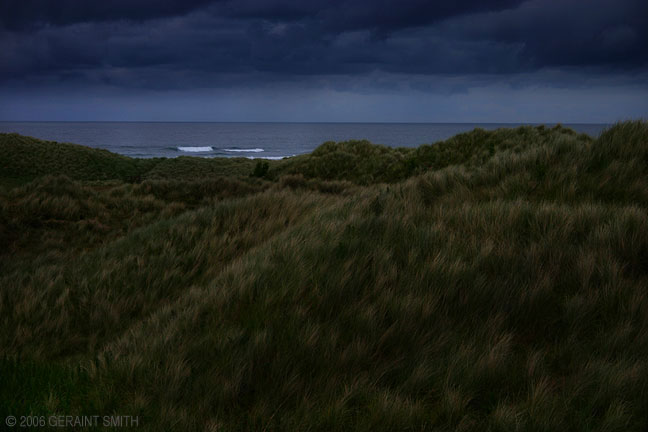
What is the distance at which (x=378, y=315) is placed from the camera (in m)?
3.43

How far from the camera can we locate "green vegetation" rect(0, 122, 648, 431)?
2531 mm

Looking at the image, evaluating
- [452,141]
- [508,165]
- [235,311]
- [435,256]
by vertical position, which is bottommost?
[235,311]

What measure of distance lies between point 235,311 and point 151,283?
280cm

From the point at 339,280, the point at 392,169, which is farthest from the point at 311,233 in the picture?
the point at 392,169

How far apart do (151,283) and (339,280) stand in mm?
3250

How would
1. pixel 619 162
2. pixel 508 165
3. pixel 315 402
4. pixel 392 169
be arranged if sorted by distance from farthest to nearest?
1. pixel 392 169
2. pixel 508 165
3. pixel 619 162
4. pixel 315 402

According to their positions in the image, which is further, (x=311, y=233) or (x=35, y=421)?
(x=311, y=233)

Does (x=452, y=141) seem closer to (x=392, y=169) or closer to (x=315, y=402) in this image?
(x=392, y=169)

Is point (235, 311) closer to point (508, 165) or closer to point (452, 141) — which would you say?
point (508, 165)

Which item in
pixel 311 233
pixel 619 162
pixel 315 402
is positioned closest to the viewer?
pixel 315 402

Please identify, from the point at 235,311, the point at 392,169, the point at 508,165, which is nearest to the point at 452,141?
the point at 392,169

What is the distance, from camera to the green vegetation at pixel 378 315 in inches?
99.7

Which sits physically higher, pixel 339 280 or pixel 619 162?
pixel 619 162

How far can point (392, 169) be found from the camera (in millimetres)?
20625
